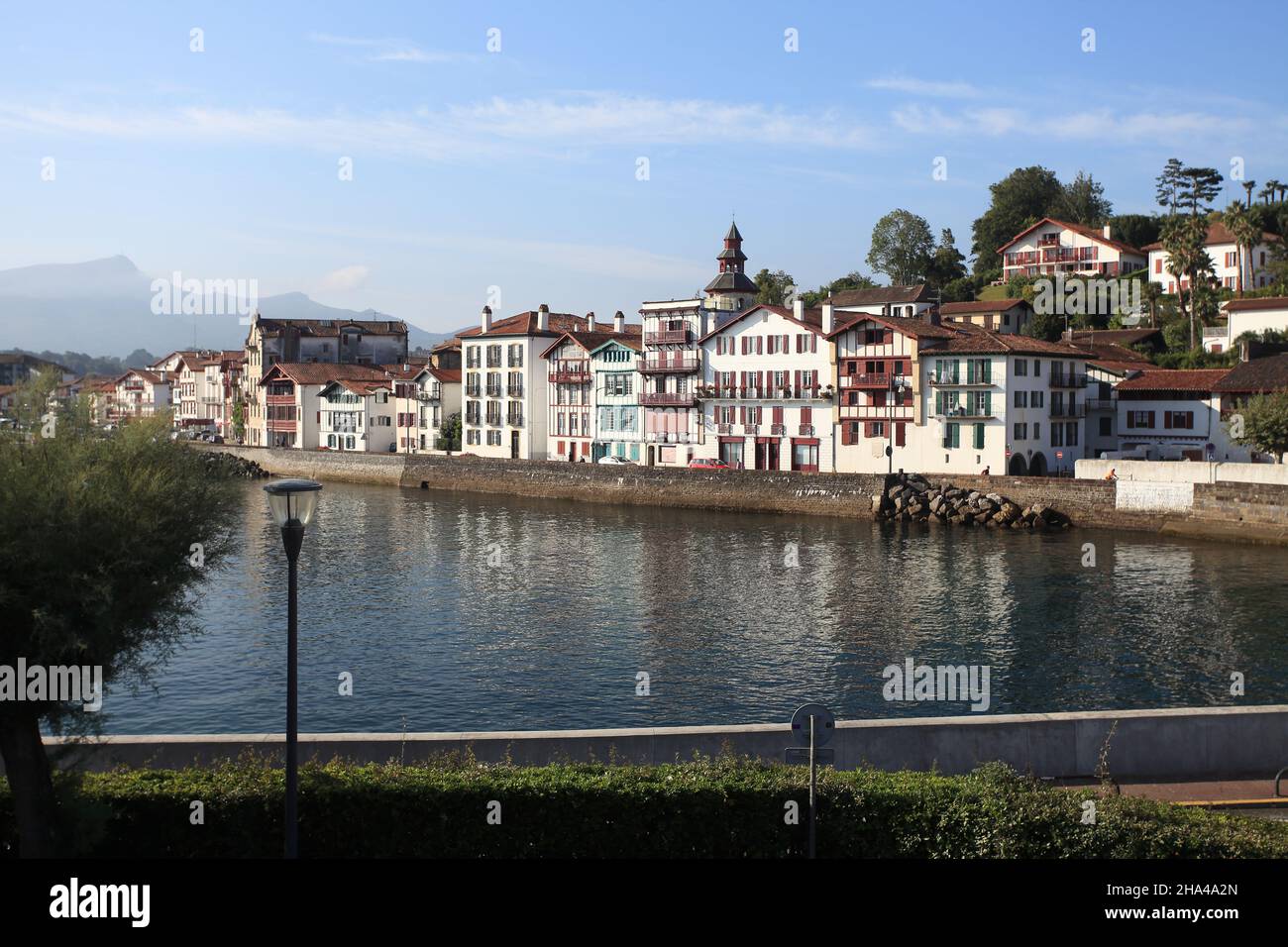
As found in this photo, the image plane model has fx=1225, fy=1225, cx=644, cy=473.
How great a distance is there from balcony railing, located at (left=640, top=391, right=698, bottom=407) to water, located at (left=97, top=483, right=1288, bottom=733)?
26.6 meters

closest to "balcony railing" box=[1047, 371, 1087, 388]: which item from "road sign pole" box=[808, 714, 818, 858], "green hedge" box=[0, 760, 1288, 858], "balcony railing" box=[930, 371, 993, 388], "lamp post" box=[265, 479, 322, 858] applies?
"balcony railing" box=[930, 371, 993, 388]

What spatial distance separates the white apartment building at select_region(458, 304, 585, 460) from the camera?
10706 cm

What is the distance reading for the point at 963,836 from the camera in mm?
14453

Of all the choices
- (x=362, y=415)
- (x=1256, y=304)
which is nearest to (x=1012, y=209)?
(x=1256, y=304)

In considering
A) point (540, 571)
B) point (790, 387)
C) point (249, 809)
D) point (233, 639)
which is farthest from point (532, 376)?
point (249, 809)

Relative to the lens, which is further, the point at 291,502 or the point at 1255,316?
the point at 1255,316

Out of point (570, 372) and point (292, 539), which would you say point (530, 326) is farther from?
point (292, 539)

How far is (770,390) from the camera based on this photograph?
8944cm

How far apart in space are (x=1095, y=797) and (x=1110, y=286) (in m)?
107

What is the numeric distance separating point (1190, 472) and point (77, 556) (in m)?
62.8

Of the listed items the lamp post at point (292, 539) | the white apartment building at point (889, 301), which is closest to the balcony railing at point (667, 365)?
the white apartment building at point (889, 301)
